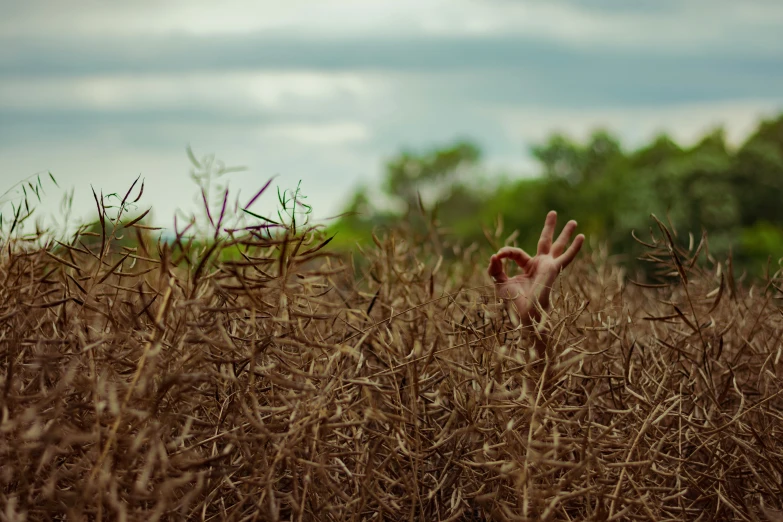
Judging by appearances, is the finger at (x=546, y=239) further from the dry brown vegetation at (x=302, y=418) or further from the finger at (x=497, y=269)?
the dry brown vegetation at (x=302, y=418)

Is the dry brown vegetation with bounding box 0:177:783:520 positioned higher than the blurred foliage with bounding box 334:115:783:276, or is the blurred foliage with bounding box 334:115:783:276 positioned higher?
the dry brown vegetation with bounding box 0:177:783:520

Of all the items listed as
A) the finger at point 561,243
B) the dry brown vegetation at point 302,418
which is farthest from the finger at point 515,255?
the dry brown vegetation at point 302,418

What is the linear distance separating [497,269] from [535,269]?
0.52 ft

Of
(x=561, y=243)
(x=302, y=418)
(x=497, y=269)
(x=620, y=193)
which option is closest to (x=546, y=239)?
(x=561, y=243)

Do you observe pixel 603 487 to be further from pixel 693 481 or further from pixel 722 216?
pixel 722 216

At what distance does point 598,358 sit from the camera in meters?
2.25

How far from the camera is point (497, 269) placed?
2416mm

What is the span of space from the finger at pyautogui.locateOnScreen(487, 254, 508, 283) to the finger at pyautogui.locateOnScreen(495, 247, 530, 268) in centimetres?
2

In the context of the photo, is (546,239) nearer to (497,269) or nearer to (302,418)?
(497,269)

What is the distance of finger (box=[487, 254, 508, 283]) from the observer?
2396mm

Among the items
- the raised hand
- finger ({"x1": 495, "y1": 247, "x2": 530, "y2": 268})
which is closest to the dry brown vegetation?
the raised hand

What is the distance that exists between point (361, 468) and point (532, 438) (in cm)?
41

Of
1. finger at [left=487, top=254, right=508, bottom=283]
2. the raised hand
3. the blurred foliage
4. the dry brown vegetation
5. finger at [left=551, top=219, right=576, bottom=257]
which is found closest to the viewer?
the dry brown vegetation

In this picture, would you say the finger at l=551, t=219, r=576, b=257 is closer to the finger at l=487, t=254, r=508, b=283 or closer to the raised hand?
the raised hand
